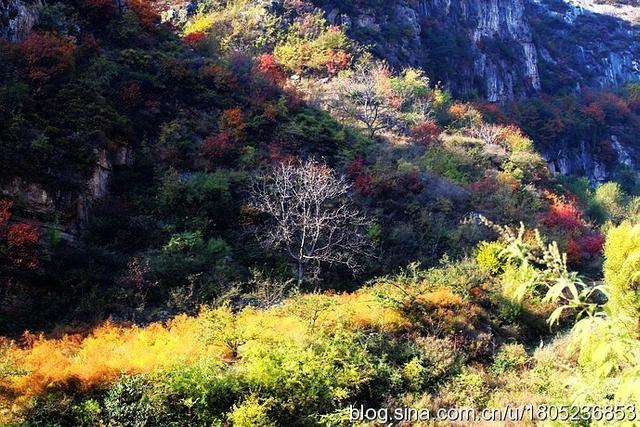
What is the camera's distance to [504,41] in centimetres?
5231

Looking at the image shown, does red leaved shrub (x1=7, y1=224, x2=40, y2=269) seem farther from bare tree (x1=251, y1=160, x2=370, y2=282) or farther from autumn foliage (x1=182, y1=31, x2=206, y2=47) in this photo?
autumn foliage (x1=182, y1=31, x2=206, y2=47)

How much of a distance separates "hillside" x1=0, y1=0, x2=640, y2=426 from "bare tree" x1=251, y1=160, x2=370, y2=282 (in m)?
0.12

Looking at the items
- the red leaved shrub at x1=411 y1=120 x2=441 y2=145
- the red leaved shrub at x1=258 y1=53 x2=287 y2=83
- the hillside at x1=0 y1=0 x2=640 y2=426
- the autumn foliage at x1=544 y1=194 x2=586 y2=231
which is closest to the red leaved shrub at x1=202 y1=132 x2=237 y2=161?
the hillside at x1=0 y1=0 x2=640 y2=426

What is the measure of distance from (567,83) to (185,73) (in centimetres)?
5080

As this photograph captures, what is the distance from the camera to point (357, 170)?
1764 cm

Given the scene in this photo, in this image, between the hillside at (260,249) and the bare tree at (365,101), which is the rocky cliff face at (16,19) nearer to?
the hillside at (260,249)

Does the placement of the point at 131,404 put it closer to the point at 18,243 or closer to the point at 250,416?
the point at 250,416

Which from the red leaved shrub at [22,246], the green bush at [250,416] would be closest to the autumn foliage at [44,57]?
the red leaved shrub at [22,246]

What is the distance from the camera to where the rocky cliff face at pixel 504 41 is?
126 feet

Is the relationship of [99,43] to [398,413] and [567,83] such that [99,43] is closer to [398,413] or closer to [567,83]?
[398,413]

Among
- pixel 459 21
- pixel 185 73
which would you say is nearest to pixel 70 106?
pixel 185 73

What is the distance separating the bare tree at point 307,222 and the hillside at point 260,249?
0.12m

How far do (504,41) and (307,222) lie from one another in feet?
159

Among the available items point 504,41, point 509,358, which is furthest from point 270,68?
point 504,41
